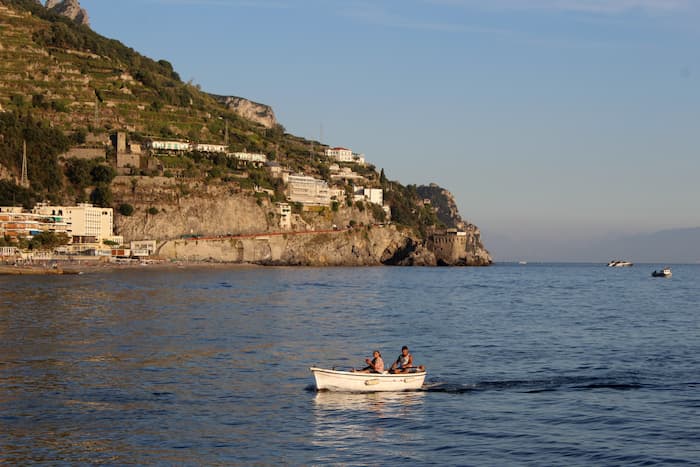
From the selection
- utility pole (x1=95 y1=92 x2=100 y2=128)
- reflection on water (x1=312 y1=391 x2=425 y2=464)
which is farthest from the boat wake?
utility pole (x1=95 y1=92 x2=100 y2=128)

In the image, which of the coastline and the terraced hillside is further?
the terraced hillside

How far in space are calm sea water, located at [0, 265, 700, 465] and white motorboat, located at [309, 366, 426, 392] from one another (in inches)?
17.6

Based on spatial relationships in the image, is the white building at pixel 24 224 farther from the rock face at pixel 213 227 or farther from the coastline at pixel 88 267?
the rock face at pixel 213 227

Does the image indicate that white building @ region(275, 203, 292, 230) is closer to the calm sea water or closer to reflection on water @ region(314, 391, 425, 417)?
the calm sea water

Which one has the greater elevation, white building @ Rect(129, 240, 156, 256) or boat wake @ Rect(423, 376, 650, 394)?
white building @ Rect(129, 240, 156, 256)

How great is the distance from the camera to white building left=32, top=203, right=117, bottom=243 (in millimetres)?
150125

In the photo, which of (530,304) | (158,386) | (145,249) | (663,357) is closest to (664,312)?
(530,304)

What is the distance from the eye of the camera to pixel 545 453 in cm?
2342

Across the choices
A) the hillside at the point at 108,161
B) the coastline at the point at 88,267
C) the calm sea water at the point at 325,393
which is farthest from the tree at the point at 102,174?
the calm sea water at the point at 325,393

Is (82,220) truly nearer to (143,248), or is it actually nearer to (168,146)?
(143,248)

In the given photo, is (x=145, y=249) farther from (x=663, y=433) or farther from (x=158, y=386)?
(x=663, y=433)

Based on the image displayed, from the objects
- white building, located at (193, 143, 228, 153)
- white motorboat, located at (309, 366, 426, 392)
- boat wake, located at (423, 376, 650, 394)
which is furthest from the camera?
white building, located at (193, 143, 228, 153)

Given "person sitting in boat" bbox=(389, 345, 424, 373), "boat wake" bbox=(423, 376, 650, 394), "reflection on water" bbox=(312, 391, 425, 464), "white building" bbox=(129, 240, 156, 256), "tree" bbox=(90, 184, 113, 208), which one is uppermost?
"tree" bbox=(90, 184, 113, 208)

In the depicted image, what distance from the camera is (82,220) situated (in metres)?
151
